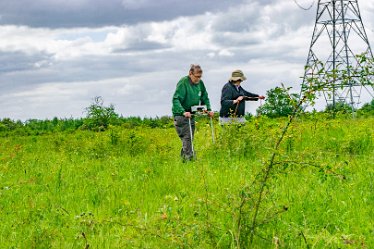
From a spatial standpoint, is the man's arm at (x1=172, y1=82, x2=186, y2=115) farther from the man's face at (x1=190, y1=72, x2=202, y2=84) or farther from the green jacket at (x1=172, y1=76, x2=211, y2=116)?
the man's face at (x1=190, y1=72, x2=202, y2=84)

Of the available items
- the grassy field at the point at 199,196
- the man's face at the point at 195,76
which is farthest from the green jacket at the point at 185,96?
the grassy field at the point at 199,196

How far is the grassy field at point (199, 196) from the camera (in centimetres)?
565

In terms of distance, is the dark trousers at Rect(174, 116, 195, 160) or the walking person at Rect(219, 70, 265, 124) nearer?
the dark trousers at Rect(174, 116, 195, 160)

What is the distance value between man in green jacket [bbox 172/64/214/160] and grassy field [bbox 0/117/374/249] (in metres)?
0.52

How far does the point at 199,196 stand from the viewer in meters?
7.84

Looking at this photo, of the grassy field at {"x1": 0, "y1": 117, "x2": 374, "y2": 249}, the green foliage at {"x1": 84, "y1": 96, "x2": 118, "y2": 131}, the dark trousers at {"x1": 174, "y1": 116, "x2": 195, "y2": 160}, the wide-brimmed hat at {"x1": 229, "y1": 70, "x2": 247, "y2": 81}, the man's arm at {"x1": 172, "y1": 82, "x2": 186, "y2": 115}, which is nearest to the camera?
the grassy field at {"x1": 0, "y1": 117, "x2": 374, "y2": 249}

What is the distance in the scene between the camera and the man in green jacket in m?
12.2

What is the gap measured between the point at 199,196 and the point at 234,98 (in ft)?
18.1

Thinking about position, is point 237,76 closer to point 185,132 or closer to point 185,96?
point 185,96

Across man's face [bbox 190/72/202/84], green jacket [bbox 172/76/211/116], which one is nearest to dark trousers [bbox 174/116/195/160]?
green jacket [bbox 172/76/211/116]

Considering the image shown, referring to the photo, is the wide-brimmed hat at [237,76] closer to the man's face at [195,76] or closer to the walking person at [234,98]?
the walking person at [234,98]

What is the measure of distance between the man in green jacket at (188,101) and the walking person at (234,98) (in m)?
0.53

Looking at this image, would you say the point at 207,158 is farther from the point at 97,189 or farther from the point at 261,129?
the point at 97,189

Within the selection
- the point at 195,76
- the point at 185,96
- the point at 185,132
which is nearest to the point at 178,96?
the point at 185,96
